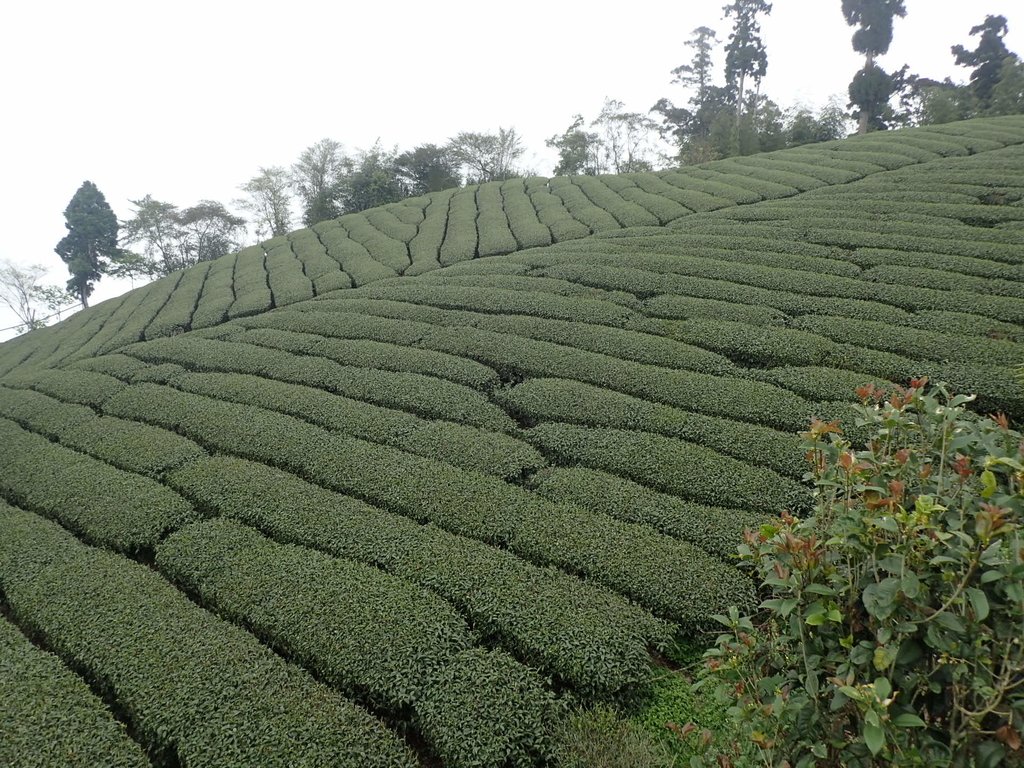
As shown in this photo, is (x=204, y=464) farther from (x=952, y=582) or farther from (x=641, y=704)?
(x=952, y=582)

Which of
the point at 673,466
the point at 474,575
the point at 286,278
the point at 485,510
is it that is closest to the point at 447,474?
the point at 485,510

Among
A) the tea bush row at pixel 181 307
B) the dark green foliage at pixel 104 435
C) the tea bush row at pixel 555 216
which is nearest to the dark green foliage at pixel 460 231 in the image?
the tea bush row at pixel 555 216

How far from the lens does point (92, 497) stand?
27.5 feet

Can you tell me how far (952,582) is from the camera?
2.23m

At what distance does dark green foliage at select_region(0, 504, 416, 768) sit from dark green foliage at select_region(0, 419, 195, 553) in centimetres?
44

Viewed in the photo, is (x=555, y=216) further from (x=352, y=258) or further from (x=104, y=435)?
(x=104, y=435)

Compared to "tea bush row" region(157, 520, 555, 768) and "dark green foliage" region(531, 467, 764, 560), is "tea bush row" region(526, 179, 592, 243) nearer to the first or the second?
"dark green foliage" region(531, 467, 764, 560)

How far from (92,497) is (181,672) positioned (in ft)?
14.3

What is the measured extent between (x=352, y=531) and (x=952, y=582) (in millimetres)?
6100

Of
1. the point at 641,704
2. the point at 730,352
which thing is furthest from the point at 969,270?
the point at 641,704

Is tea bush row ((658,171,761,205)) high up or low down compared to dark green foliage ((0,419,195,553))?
up

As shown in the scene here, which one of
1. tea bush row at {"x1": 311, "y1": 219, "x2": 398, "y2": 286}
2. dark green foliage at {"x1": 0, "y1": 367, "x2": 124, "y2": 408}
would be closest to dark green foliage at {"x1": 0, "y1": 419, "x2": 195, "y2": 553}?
dark green foliage at {"x1": 0, "y1": 367, "x2": 124, "y2": 408}

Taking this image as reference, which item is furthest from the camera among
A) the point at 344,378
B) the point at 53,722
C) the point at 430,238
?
the point at 430,238

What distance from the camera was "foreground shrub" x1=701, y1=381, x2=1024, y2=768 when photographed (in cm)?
210
